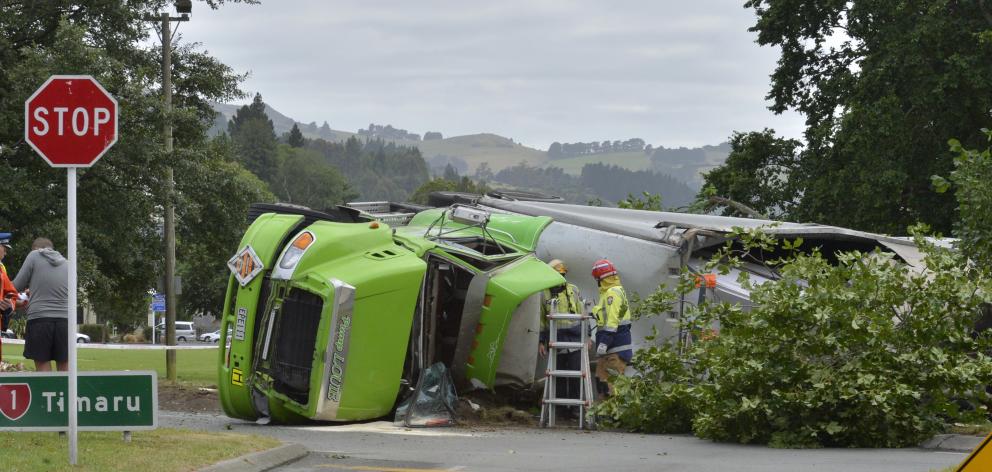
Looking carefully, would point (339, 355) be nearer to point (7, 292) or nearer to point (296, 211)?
point (296, 211)

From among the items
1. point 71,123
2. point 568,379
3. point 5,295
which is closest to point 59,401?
point 71,123

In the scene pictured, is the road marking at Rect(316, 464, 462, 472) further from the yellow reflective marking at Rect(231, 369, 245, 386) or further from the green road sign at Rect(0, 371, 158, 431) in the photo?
the yellow reflective marking at Rect(231, 369, 245, 386)

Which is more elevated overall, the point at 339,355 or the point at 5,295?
the point at 5,295

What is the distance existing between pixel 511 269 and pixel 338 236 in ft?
6.94

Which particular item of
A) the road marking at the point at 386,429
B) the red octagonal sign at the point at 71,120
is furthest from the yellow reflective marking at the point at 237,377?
the red octagonal sign at the point at 71,120

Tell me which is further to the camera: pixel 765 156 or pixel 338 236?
pixel 765 156

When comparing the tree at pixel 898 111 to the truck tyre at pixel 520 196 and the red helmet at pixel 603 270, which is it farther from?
the red helmet at pixel 603 270

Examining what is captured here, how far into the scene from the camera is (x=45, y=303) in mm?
12156

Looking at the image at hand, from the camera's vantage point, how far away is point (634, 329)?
15438 millimetres

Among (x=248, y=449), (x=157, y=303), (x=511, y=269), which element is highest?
(x=511, y=269)

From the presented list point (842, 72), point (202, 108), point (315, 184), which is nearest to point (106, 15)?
point (202, 108)

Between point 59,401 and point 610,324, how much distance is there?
19.8 feet

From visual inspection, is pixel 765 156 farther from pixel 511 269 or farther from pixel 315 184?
pixel 315 184

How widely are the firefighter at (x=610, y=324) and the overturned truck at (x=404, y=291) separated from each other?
49 centimetres
